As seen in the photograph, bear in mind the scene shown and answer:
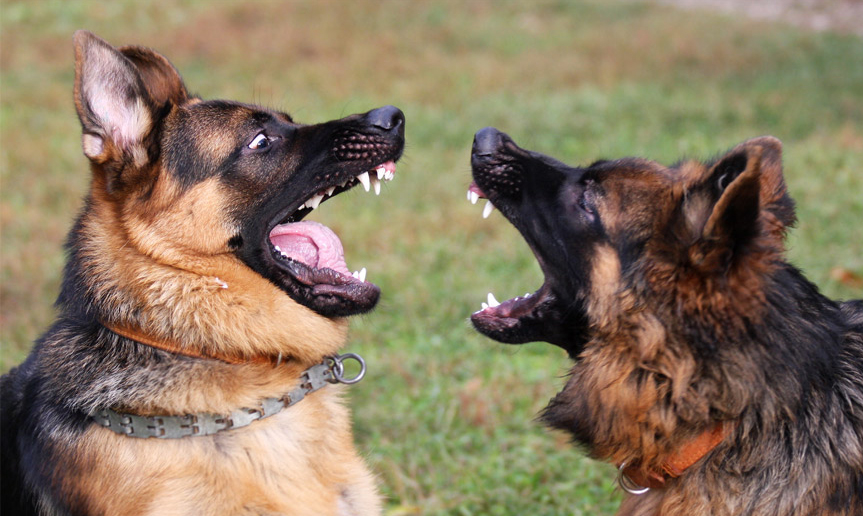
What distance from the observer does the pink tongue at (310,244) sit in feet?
13.1

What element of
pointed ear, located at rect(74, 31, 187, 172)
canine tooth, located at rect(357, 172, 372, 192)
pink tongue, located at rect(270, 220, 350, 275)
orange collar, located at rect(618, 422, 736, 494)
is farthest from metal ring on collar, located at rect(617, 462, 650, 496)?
pointed ear, located at rect(74, 31, 187, 172)

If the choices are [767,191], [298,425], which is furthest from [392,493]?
[767,191]

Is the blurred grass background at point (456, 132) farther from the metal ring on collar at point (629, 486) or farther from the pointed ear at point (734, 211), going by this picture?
the pointed ear at point (734, 211)

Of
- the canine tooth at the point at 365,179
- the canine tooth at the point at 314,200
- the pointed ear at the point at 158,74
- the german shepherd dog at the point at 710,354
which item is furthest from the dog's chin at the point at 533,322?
the pointed ear at the point at 158,74

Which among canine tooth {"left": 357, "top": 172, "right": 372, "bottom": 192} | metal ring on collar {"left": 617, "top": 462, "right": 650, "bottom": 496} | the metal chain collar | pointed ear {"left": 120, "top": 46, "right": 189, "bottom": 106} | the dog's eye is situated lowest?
metal ring on collar {"left": 617, "top": 462, "right": 650, "bottom": 496}

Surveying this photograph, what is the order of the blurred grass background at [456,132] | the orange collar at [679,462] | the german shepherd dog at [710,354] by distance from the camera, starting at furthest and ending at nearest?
the blurred grass background at [456,132] → the orange collar at [679,462] → the german shepherd dog at [710,354]

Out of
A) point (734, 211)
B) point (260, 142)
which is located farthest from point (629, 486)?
point (260, 142)

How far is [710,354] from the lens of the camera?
312cm

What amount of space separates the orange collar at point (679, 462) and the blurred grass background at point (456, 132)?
3.65ft

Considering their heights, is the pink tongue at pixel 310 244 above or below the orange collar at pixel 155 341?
above

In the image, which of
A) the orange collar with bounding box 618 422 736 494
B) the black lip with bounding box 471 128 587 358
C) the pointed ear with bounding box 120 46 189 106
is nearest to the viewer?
the orange collar with bounding box 618 422 736 494

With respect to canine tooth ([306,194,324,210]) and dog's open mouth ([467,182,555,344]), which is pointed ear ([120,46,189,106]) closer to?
canine tooth ([306,194,324,210])

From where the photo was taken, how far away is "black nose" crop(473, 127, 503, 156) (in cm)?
Result: 400

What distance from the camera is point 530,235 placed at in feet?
12.7
